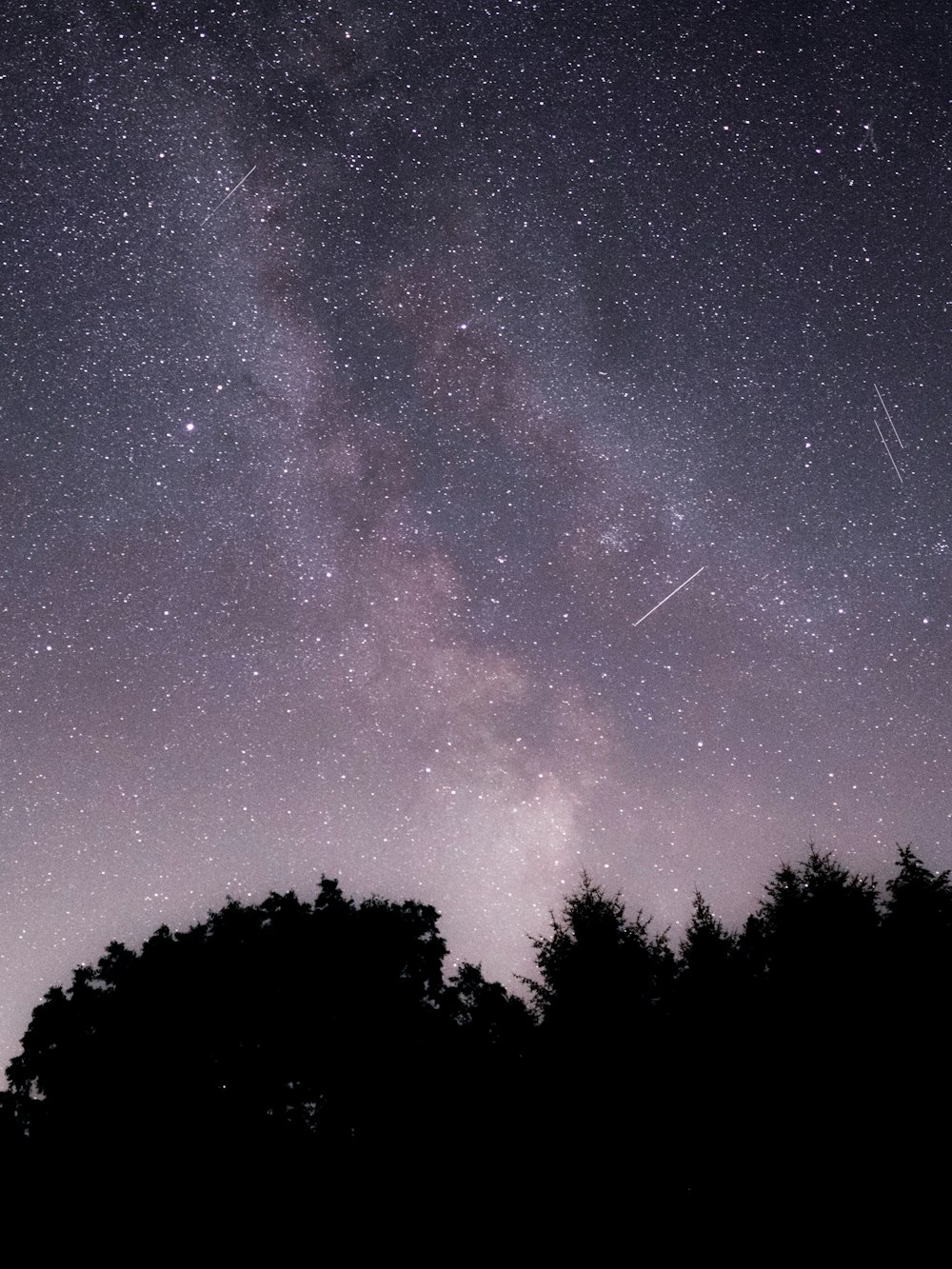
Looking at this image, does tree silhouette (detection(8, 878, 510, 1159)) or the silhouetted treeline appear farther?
tree silhouette (detection(8, 878, 510, 1159))

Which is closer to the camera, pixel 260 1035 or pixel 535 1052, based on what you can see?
pixel 535 1052

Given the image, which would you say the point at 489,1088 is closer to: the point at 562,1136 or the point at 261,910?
the point at 562,1136

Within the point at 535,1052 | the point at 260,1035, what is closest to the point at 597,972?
the point at 535,1052

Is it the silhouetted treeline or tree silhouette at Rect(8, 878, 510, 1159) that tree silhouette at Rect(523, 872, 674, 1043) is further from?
tree silhouette at Rect(8, 878, 510, 1159)

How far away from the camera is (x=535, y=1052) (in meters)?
18.2

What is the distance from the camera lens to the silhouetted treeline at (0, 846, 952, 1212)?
15609 millimetres

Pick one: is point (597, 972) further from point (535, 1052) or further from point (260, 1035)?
point (260, 1035)

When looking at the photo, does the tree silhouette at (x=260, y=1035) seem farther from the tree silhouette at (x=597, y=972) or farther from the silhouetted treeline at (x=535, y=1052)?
the tree silhouette at (x=597, y=972)

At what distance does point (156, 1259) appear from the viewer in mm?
16547

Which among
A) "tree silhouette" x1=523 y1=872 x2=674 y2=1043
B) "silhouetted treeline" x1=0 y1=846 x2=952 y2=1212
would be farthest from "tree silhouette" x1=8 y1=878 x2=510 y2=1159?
"tree silhouette" x1=523 y1=872 x2=674 y2=1043

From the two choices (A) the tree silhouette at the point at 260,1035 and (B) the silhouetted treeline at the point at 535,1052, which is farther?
(A) the tree silhouette at the point at 260,1035

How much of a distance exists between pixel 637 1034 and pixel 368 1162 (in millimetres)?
7794

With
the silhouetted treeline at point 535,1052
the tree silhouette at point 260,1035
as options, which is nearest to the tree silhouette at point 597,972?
the silhouetted treeline at point 535,1052

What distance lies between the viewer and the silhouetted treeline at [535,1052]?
15609 millimetres
